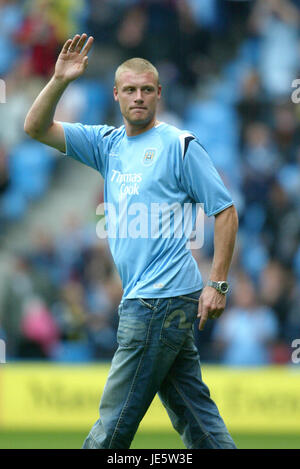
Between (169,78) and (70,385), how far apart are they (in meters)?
4.90

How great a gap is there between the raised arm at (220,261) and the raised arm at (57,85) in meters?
1.16

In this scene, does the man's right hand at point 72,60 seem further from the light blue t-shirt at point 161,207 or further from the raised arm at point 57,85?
the light blue t-shirt at point 161,207

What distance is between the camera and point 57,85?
5.12 meters

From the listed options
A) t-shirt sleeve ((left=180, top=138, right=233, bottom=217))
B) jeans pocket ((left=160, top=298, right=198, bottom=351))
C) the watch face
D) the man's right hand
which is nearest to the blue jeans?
jeans pocket ((left=160, top=298, right=198, bottom=351))

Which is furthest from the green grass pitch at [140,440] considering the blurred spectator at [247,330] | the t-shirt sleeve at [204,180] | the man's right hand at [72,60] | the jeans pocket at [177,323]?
the man's right hand at [72,60]

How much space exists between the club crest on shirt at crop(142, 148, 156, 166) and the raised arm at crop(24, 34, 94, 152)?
1.98ft

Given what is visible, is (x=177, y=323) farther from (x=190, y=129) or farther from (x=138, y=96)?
(x=190, y=129)

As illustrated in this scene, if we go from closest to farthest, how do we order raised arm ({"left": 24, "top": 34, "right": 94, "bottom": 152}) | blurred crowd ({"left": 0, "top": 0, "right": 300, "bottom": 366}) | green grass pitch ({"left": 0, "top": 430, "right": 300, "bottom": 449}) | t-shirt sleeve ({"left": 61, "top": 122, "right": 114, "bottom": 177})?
raised arm ({"left": 24, "top": 34, "right": 94, "bottom": 152})
t-shirt sleeve ({"left": 61, "top": 122, "right": 114, "bottom": 177})
green grass pitch ({"left": 0, "top": 430, "right": 300, "bottom": 449})
blurred crowd ({"left": 0, "top": 0, "right": 300, "bottom": 366})

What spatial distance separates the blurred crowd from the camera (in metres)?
11.0

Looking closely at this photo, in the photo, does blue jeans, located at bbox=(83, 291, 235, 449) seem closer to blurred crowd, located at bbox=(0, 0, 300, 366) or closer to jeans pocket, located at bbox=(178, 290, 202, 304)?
jeans pocket, located at bbox=(178, 290, 202, 304)

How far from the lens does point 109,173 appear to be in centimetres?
528

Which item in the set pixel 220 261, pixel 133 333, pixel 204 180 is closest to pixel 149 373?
pixel 133 333
